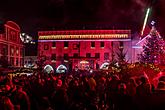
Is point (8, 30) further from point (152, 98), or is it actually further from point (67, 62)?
point (152, 98)

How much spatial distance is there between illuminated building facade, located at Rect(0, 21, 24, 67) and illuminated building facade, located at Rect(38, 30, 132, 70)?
15.8 feet

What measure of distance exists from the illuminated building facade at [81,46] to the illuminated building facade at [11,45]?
4826 millimetres

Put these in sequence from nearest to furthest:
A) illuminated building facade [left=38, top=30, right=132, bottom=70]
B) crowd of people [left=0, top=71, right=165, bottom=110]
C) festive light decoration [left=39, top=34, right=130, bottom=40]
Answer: crowd of people [left=0, top=71, right=165, bottom=110]
illuminated building facade [left=38, top=30, right=132, bottom=70]
festive light decoration [left=39, top=34, right=130, bottom=40]

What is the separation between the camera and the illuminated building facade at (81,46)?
76.2m

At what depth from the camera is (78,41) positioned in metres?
77.8

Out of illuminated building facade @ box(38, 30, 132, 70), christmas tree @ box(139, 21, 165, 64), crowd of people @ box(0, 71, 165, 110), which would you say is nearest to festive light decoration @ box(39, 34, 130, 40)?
illuminated building facade @ box(38, 30, 132, 70)

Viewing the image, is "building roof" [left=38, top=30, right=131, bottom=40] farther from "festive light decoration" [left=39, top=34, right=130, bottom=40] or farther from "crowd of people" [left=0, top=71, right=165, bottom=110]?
"crowd of people" [left=0, top=71, right=165, bottom=110]

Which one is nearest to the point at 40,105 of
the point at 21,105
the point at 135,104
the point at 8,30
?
the point at 21,105

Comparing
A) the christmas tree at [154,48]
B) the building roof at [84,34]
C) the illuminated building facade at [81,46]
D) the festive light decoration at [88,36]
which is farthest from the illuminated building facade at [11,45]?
the christmas tree at [154,48]

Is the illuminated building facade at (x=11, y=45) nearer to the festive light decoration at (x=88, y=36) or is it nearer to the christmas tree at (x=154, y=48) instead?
the festive light decoration at (x=88, y=36)

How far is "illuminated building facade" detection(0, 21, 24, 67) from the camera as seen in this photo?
62969 mm

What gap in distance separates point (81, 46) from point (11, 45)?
52.7ft

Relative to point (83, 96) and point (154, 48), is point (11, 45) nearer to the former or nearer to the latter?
point (154, 48)

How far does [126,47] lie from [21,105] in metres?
65.3
